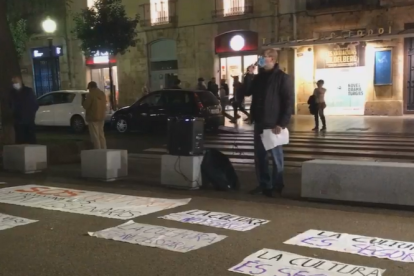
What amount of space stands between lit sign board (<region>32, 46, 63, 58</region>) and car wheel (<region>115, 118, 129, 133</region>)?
15443 mm

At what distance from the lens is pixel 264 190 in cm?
820

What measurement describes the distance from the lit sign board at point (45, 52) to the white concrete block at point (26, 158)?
74.9 ft

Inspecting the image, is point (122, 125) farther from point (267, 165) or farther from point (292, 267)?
point (292, 267)

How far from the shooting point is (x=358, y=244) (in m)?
5.61

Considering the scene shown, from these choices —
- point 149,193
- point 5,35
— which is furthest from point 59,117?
point 149,193

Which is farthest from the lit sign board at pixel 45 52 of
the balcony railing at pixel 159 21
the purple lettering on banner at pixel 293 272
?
the purple lettering on banner at pixel 293 272

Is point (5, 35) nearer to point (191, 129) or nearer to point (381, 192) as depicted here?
point (191, 129)

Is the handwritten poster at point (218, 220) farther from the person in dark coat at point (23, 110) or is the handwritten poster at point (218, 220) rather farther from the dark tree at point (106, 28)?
the dark tree at point (106, 28)

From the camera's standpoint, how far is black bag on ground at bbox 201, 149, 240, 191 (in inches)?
341

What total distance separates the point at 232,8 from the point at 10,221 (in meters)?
20.3

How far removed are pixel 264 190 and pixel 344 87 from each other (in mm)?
15757

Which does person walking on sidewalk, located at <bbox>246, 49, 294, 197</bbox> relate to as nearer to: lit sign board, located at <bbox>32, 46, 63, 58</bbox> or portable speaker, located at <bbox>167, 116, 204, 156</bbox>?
portable speaker, located at <bbox>167, 116, 204, 156</bbox>

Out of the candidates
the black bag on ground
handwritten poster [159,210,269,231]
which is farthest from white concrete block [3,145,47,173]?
handwritten poster [159,210,269,231]

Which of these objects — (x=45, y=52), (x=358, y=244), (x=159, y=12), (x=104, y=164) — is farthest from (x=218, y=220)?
(x=45, y=52)
